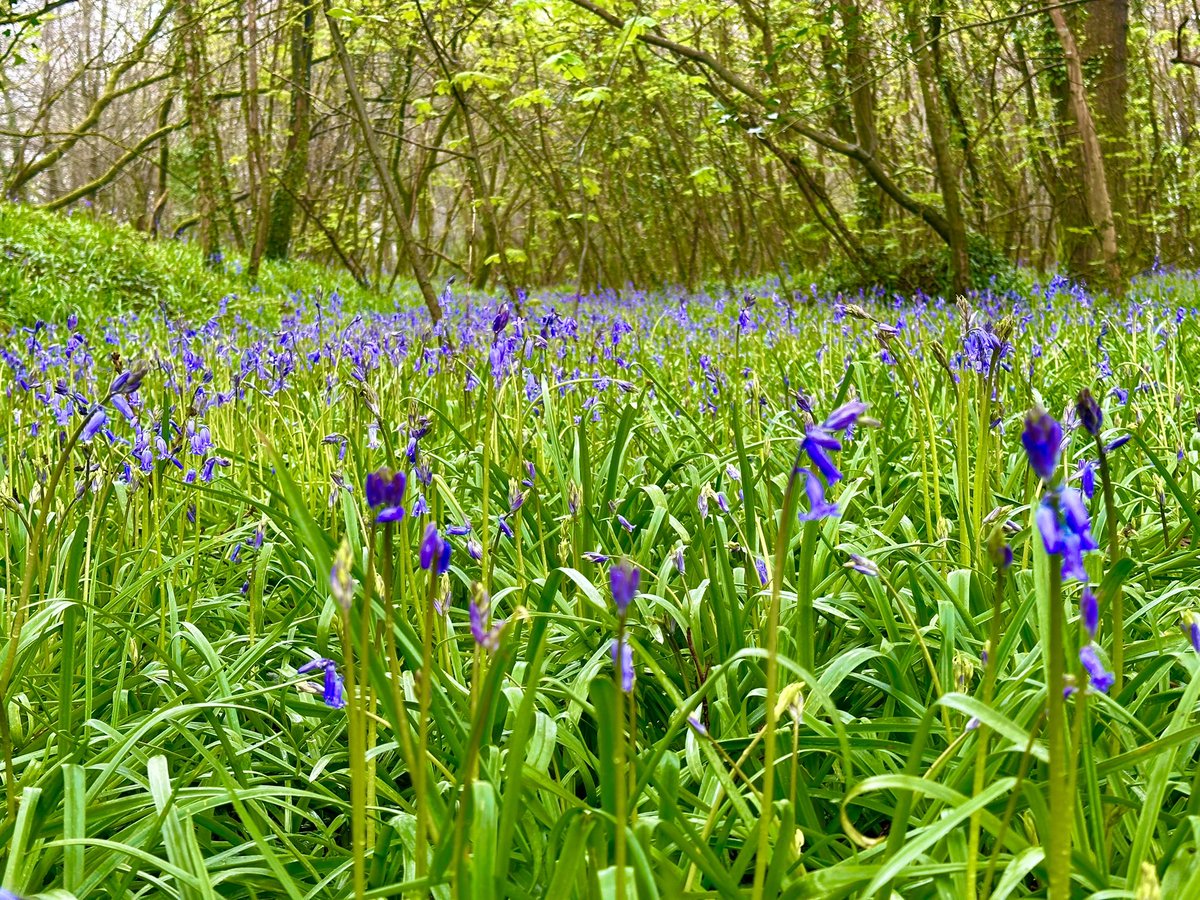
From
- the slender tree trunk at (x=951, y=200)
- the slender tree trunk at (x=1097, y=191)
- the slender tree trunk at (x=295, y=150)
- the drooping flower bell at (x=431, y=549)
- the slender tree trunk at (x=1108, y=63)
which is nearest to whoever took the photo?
the drooping flower bell at (x=431, y=549)

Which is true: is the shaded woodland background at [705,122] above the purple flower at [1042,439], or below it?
above

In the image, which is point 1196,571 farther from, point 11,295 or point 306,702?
point 11,295

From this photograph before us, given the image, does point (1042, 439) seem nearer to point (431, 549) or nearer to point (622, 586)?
point (622, 586)

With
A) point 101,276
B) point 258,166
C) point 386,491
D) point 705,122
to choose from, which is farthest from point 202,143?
point 386,491

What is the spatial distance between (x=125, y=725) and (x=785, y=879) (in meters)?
1.21

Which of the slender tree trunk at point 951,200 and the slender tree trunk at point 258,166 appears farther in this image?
the slender tree trunk at point 258,166

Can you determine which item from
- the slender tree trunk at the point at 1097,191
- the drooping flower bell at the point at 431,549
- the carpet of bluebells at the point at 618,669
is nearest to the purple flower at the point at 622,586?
the carpet of bluebells at the point at 618,669

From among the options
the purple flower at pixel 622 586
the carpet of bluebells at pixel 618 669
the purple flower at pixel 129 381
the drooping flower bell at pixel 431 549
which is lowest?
the carpet of bluebells at pixel 618 669

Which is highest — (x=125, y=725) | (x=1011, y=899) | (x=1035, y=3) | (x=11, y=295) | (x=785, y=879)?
(x=1035, y=3)

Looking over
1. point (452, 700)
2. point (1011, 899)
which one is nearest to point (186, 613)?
point (452, 700)

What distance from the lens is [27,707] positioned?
177 centimetres

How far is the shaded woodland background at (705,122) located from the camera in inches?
303

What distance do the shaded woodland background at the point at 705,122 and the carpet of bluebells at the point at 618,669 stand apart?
154 inches

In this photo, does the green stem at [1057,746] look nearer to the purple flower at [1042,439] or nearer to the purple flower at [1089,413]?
the purple flower at [1042,439]
